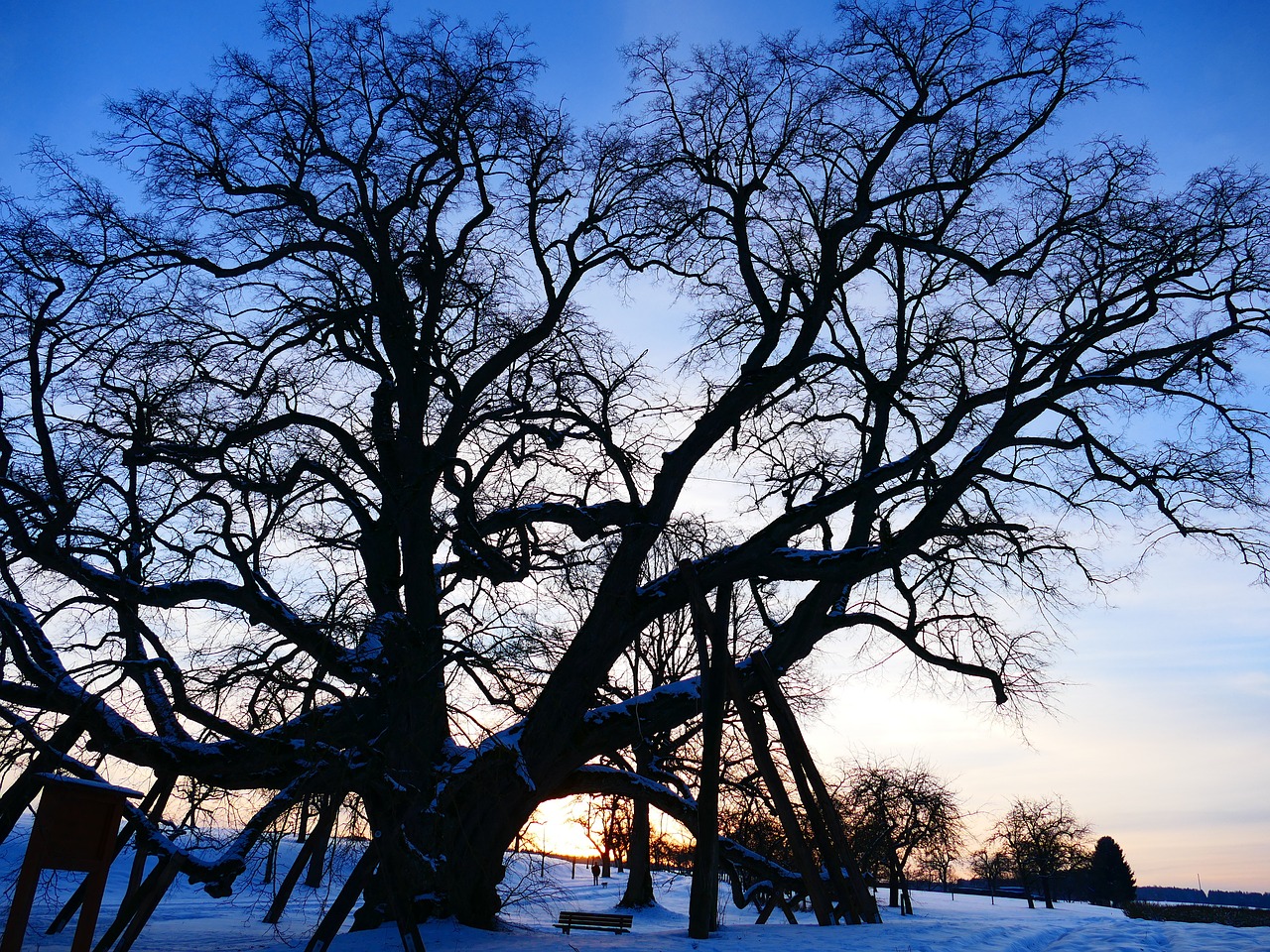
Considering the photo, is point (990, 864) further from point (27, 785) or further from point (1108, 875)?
point (27, 785)

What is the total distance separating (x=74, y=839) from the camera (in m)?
7.97

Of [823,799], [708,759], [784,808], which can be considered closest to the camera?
[708,759]

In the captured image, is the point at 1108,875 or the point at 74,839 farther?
the point at 1108,875

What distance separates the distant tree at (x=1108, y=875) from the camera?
7388cm

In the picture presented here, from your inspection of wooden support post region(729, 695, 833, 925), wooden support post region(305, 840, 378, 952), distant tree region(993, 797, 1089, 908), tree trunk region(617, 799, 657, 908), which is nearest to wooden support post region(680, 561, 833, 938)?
wooden support post region(729, 695, 833, 925)

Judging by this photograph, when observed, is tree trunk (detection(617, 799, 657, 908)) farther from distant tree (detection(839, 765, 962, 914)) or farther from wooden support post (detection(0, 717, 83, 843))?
wooden support post (detection(0, 717, 83, 843))

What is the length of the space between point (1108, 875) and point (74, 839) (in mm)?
85486


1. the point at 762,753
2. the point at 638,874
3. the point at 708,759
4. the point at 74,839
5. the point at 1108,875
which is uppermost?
the point at 762,753

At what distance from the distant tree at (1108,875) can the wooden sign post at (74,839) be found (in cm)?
8168

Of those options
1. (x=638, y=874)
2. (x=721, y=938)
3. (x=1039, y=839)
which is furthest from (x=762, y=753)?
(x=1039, y=839)

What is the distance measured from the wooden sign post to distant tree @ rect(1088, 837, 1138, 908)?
81683 millimetres

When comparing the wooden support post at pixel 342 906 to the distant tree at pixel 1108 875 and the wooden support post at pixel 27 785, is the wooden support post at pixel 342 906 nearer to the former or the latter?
Result: the wooden support post at pixel 27 785

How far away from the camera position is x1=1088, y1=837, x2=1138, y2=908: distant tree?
73.9 metres

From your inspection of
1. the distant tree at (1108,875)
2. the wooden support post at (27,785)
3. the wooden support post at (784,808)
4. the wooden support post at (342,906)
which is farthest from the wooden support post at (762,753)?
the distant tree at (1108,875)
